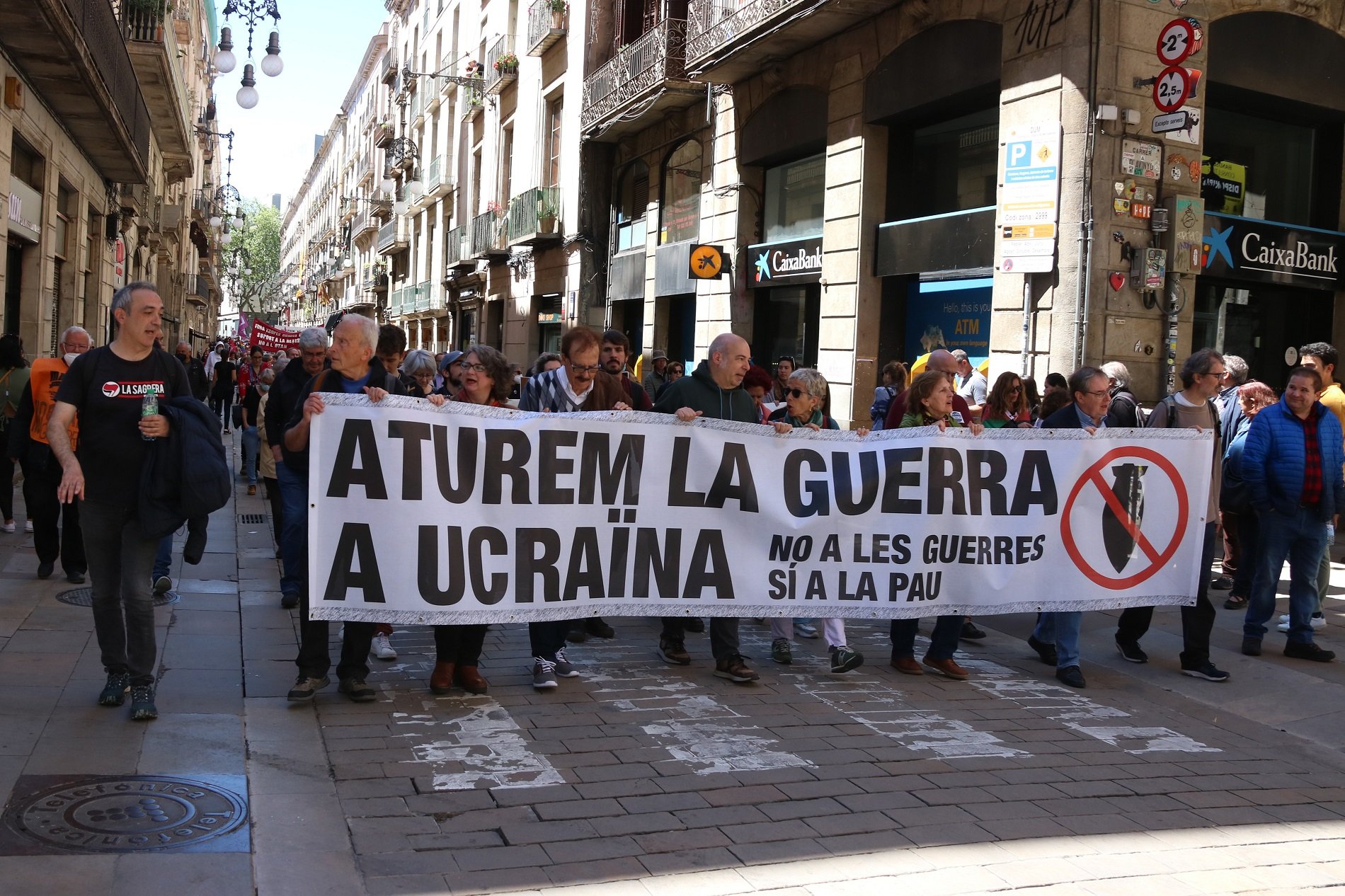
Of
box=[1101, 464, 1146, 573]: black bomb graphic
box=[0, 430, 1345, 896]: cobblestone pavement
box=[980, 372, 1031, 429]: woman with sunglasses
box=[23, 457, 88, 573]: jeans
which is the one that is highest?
box=[980, 372, 1031, 429]: woman with sunglasses

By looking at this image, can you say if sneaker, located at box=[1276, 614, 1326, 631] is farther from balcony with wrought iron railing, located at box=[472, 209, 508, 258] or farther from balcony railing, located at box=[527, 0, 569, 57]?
balcony with wrought iron railing, located at box=[472, 209, 508, 258]

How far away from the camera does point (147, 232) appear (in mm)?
31781

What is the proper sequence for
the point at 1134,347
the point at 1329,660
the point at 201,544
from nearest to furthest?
1. the point at 201,544
2. the point at 1329,660
3. the point at 1134,347

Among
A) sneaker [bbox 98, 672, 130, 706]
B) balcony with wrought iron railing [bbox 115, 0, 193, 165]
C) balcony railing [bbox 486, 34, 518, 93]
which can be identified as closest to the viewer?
sneaker [bbox 98, 672, 130, 706]

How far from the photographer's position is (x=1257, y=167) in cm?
1445

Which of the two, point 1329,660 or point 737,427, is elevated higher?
point 737,427

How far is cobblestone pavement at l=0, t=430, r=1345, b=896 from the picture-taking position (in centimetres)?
406

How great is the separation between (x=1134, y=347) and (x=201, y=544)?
956 cm

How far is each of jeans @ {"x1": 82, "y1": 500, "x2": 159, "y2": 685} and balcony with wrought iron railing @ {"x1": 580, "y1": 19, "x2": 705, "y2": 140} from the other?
53.4 feet

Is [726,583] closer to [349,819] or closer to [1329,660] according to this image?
[349,819]

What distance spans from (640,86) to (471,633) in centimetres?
1715

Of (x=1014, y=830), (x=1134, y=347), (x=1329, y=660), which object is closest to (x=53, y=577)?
(x=1014, y=830)

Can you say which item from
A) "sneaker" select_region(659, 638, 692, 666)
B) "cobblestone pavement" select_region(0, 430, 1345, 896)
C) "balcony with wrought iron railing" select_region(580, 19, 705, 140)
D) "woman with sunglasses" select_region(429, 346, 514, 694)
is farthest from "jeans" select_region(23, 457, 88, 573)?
"balcony with wrought iron railing" select_region(580, 19, 705, 140)

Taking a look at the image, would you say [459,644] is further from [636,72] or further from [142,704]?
[636,72]
